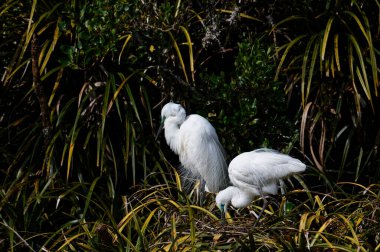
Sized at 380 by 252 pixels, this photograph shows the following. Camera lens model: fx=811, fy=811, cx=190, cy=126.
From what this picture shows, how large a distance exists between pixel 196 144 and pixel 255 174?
0.62 metres

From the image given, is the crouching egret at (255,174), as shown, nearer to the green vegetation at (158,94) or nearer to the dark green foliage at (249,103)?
the green vegetation at (158,94)

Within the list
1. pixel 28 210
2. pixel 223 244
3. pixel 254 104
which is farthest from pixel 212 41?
pixel 223 244

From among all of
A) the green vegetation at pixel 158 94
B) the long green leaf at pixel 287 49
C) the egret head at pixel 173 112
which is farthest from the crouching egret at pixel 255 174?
the long green leaf at pixel 287 49

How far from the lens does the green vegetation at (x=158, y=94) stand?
4.29 meters

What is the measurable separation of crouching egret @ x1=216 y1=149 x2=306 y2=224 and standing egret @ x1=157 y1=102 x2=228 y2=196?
37 centimetres

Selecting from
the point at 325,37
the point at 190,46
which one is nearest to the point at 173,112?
the point at 190,46

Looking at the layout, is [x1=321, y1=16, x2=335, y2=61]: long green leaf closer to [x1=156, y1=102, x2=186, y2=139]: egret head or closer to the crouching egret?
the crouching egret

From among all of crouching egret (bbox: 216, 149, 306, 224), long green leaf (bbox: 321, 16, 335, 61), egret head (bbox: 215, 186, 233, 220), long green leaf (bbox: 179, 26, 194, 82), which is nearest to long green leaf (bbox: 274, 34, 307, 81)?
long green leaf (bbox: 321, 16, 335, 61)

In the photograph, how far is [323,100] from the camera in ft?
14.9

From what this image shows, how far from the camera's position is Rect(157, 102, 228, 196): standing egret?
14.0ft

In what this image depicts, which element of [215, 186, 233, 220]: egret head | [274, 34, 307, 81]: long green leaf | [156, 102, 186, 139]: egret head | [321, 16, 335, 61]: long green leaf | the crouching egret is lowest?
[215, 186, 233, 220]: egret head

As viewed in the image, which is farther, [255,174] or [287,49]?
[287,49]

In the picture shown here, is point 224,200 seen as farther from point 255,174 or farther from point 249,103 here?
point 249,103

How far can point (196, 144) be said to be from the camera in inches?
171
